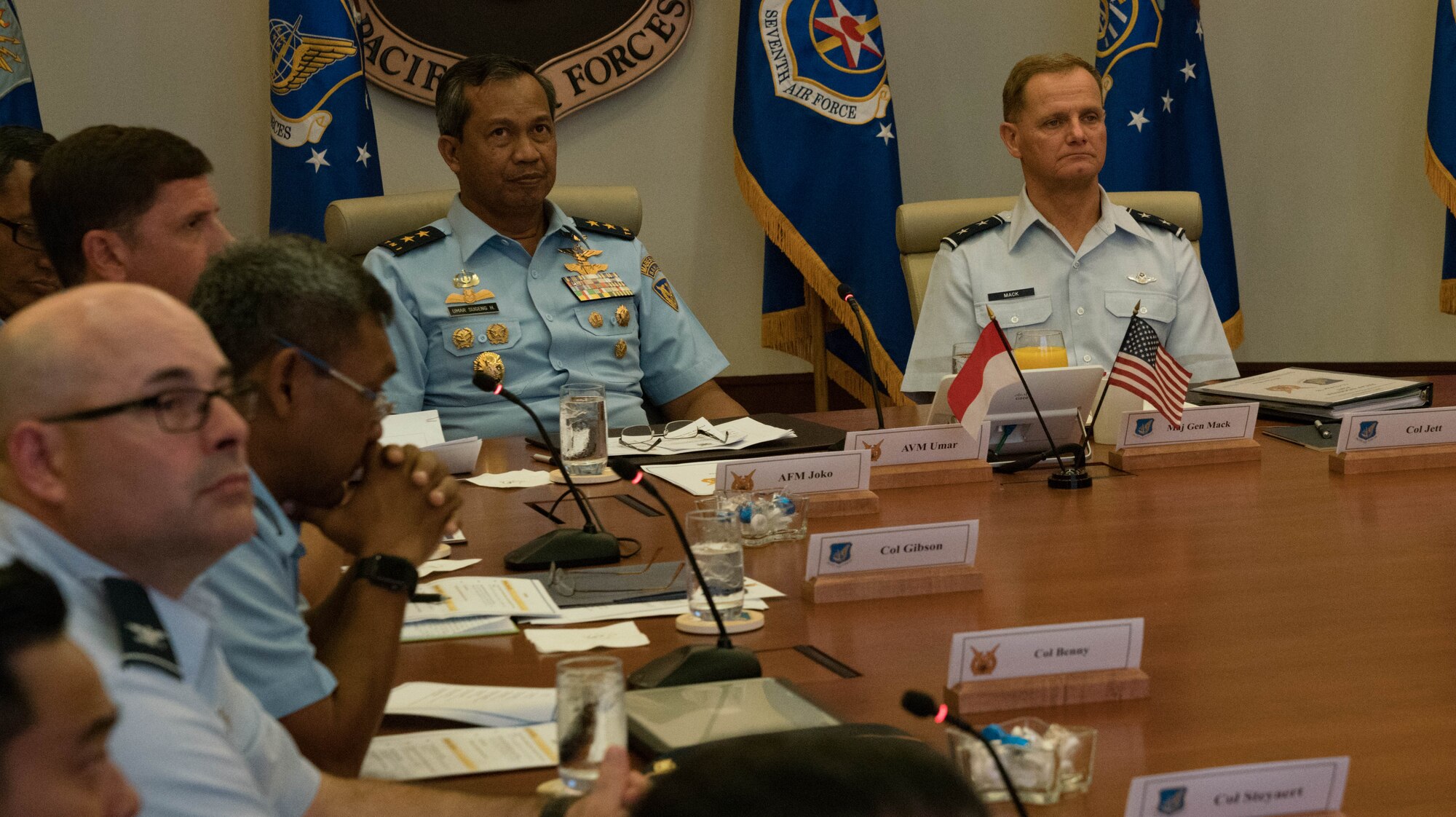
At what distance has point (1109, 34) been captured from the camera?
474 centimetres

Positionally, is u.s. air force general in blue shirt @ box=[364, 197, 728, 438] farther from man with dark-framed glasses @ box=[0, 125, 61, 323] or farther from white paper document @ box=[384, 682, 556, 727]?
white paper document @ box=[384, 682, 556, 727]

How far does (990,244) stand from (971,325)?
0.74 ft

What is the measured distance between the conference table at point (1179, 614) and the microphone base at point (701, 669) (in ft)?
0.20

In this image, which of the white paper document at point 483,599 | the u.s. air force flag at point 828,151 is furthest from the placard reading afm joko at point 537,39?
the white paper document at point 483,599

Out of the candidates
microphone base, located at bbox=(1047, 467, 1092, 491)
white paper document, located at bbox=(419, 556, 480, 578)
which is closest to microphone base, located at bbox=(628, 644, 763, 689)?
white paper document, located at bbox=(419, 556, 480, 578)

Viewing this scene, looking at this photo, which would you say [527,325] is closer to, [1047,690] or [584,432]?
[584,432]

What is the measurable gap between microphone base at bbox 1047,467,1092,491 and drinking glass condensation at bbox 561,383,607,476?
0.78m

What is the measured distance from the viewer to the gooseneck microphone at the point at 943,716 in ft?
3.51

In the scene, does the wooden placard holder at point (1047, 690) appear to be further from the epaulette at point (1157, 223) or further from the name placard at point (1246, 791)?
the epaulette at point (1157, 223)

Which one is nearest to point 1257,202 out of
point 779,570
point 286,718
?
point 779,570

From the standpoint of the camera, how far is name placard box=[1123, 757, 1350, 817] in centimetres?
107

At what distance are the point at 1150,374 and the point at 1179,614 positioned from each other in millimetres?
911

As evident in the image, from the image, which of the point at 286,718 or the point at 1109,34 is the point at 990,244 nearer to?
the point at 1109,34

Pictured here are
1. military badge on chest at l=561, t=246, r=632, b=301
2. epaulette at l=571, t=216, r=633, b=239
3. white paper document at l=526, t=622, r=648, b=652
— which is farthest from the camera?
epaulette at l=571, t=216, r=633, b=239
